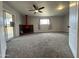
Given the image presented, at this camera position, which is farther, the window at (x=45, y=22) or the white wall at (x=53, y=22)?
the window at (x=45, y=22)

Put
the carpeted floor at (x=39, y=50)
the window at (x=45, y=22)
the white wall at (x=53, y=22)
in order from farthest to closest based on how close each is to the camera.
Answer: the window at (x=45, y=22) < the white wall at (x=53, y=22) < the carpeted floor at (x=39, y=50)

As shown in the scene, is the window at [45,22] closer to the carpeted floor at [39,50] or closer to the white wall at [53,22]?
the white wall at [53,22]

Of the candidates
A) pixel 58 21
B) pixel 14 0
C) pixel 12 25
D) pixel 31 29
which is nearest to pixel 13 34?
pixel 12 25

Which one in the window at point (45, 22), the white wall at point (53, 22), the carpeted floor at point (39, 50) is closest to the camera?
the carpeted floor at point (39, 50)

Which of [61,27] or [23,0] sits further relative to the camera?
[61,27]

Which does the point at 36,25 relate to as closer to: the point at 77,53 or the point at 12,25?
the point at 12,25

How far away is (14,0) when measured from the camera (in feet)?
15.3

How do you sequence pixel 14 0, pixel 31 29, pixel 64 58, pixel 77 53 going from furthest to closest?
pixel 31 29 < pixel 14 0 < pixel 64 58 < pixel 77 53

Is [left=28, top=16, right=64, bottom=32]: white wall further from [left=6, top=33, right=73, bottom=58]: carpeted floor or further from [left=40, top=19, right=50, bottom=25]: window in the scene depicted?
[left=6, top=33, right=73, bottom=58]: carpeted floor

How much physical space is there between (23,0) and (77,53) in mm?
3442

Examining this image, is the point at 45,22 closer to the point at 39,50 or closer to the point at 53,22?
the point at 53,22

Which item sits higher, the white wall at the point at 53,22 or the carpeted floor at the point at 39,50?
the white wall at the point at 53,22

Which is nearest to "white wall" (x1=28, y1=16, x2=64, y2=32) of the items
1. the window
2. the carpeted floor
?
the window

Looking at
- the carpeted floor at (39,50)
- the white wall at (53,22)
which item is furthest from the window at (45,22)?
the carpeted floor at (39,50)
